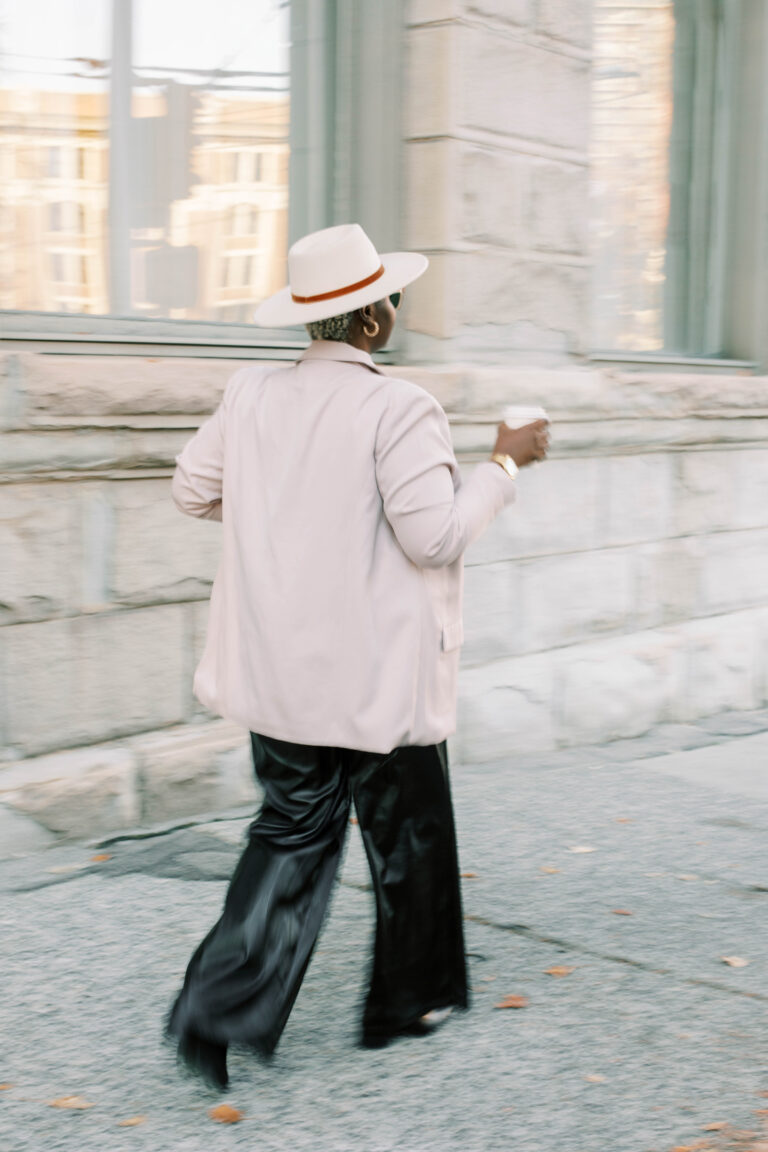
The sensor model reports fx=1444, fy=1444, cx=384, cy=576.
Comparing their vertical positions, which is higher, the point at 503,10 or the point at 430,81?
the point at 503,10

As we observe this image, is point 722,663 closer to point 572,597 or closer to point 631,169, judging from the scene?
point 572,597

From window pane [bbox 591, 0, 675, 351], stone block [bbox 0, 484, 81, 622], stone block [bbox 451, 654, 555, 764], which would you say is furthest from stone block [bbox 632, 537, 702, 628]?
stone block [bbox 0, 484, 81, 622]

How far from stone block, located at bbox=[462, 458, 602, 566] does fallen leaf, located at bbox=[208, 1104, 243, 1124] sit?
3270 millimetres

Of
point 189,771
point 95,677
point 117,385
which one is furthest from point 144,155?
point 189,771

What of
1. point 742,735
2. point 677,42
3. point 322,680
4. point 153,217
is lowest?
point 742,735

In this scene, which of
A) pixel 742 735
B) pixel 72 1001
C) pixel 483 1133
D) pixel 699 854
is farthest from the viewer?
pixel 742 735

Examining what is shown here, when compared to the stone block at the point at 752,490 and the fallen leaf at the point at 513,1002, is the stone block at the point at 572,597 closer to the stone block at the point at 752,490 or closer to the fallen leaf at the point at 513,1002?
the stone block at the point at 752,490

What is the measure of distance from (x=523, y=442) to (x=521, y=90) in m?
3.42

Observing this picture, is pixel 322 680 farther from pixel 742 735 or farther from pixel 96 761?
pixel 742 735

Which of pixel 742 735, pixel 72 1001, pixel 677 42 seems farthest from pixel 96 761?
pixel 677 42

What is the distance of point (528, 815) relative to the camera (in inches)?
205

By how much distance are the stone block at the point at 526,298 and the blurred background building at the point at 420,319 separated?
13 millimetres

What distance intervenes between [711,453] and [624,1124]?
470 centimetres

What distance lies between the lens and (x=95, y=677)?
4.76m
